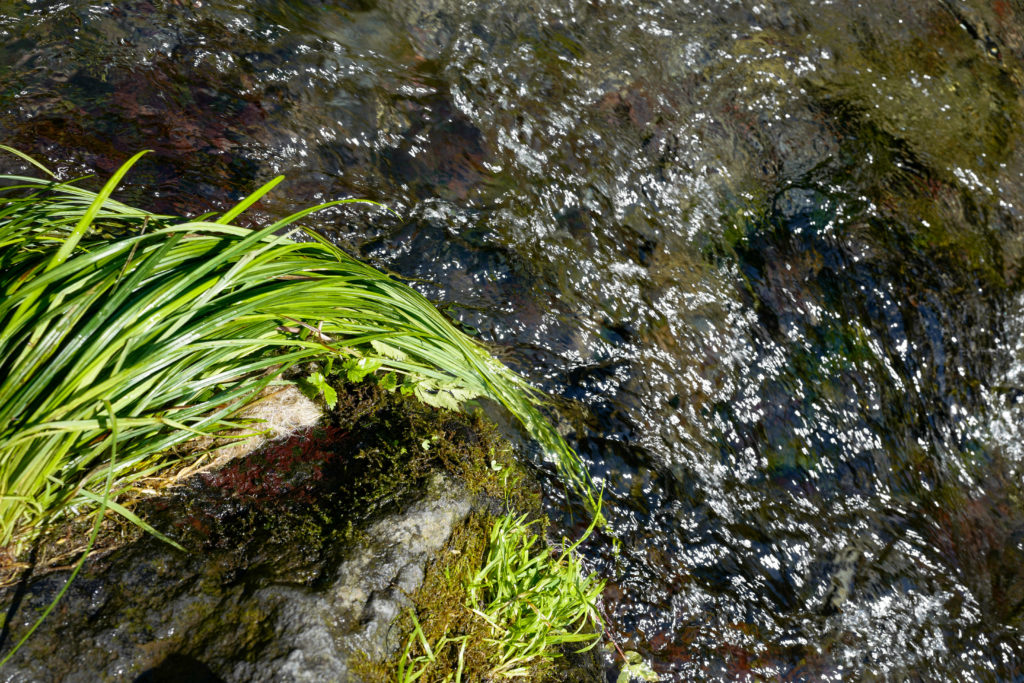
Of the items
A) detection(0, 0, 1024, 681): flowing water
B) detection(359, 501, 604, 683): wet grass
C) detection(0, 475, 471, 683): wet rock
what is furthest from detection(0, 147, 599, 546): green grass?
detection(0, 0, 1024, 681): flowing water

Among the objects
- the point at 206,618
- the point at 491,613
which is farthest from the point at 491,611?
the point at 206,618

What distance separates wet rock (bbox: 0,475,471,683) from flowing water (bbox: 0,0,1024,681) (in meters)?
1.50

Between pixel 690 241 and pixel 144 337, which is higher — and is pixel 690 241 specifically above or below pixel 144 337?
below

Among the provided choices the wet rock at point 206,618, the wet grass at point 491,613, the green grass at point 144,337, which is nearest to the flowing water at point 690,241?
the wet grass at point 491,613

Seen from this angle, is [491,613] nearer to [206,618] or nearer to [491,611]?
[491,611]

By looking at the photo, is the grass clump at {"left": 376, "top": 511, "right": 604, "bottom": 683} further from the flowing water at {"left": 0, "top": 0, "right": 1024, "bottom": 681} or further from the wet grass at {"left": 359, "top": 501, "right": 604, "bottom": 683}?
the flowing water at {"left": 0, "top": 0, "right": 1024, "bottom": 681}

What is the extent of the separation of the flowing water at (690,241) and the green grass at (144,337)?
1128mm

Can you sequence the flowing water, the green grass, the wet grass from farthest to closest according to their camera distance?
1. the flowing water
2. the wet grass
3. the green grass

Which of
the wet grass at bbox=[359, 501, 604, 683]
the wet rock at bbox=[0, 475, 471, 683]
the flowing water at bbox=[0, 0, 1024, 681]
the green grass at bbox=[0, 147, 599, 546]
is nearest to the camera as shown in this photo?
the wet rock at bbox=[0, 475, 471, 683]

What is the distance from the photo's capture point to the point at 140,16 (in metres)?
3.72

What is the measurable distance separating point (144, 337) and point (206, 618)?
36.5 inches

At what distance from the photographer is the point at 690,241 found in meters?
4.35

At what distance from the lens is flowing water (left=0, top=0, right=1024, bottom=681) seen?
139 inches

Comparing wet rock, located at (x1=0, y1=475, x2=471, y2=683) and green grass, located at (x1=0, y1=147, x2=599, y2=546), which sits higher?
green grass, located at (x1=0, y1=147, x2=599, y2=546)
